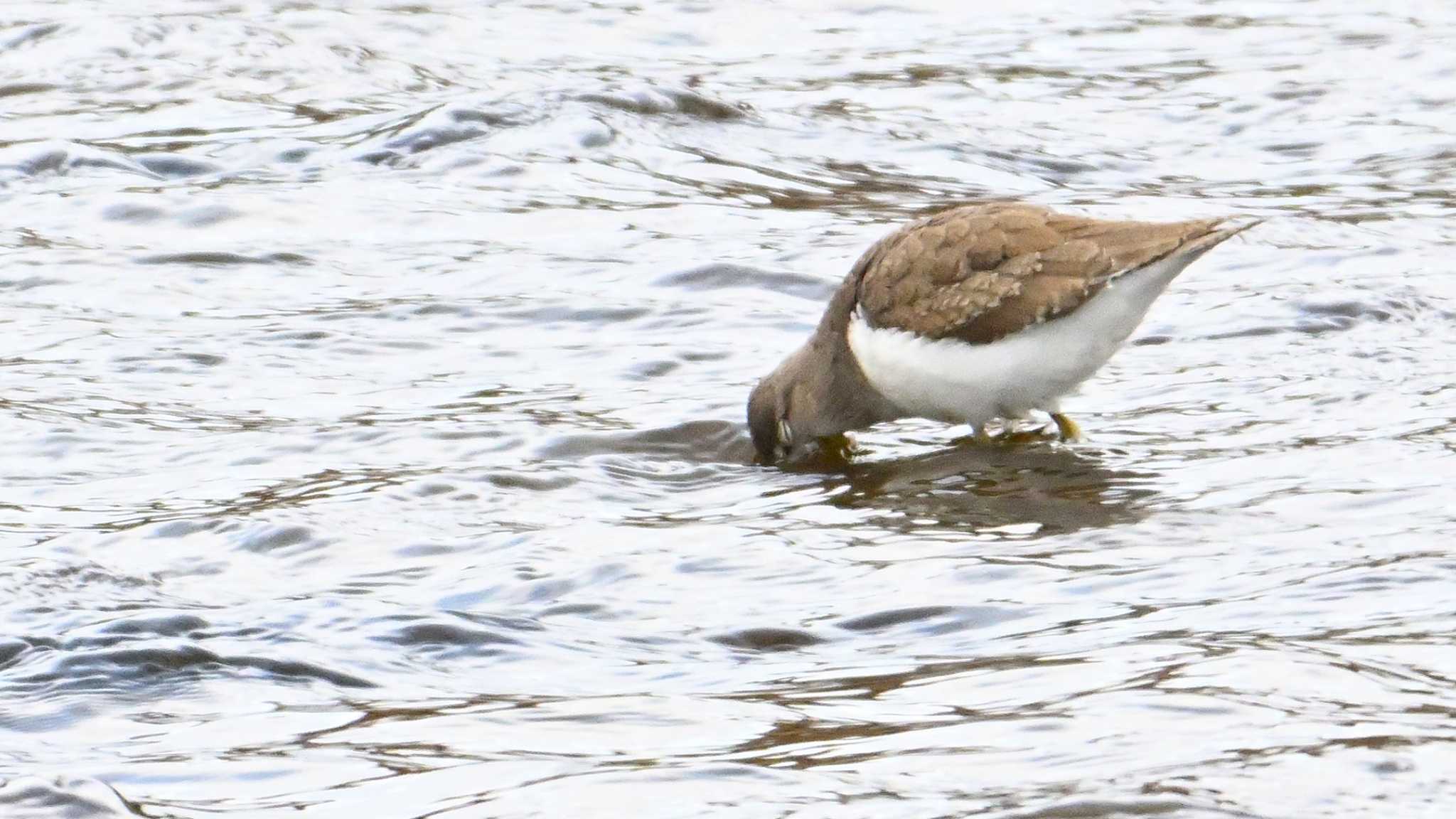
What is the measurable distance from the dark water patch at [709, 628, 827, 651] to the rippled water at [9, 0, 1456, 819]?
0.03 metres

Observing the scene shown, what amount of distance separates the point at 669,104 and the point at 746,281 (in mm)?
3485

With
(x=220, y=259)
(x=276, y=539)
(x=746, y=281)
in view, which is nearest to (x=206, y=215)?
(x=220, y=259)

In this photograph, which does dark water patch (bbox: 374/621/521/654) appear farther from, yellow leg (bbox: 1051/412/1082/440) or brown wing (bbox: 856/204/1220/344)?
yellow leg (bbox: 1051/412/1082/440)

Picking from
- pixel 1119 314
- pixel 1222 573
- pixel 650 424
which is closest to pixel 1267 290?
pixel 1119 314

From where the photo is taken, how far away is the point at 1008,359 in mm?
7949

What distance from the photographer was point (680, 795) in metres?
4.42

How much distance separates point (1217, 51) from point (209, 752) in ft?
39.3

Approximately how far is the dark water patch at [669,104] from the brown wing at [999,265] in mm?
5661

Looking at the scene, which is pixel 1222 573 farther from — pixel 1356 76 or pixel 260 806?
pixel 1356 76

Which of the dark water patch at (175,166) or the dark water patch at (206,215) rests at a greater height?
the dark water patch at (175,166)

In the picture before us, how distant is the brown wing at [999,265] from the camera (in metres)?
7.66

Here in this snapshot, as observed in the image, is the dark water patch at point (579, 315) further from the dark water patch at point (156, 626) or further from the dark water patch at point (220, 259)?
the dark water patch at point (156, 626)

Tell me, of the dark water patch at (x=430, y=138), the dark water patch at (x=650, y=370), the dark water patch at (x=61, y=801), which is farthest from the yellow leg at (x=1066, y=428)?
the dark water patch at (x=430, y=138)

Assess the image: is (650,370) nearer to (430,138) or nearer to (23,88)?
(430,138)
